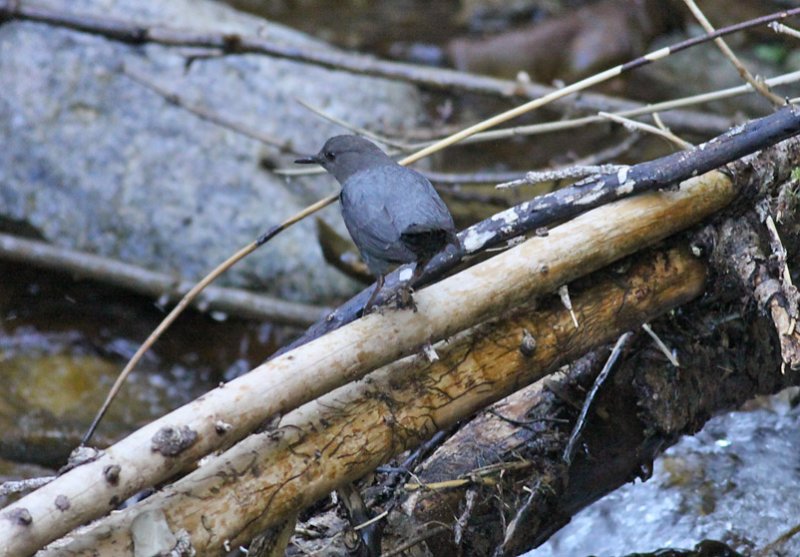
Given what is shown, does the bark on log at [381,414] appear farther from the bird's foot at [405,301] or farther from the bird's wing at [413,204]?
the bird's wing at [413,204]

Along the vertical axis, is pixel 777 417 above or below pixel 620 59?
below

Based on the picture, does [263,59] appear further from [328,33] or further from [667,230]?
[667,230]

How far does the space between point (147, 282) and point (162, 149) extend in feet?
3.95

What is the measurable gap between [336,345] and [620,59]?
6880 millimetres

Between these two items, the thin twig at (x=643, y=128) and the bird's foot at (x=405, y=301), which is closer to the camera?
the bird's foot at (x=405, y=301)

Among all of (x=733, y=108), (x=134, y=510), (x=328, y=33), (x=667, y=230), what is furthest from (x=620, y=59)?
(x=134, y=510)

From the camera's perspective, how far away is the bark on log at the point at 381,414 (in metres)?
2.12

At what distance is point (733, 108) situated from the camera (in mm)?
7605

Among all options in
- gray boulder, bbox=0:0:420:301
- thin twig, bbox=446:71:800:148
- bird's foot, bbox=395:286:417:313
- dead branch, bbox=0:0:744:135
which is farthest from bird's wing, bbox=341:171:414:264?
gray boulder, bbox=0:0:420:301

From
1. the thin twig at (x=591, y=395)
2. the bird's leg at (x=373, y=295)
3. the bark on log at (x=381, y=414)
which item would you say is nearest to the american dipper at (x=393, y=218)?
the bird's leg at (x=373, y=295)

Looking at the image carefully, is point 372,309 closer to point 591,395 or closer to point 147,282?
point 591,395

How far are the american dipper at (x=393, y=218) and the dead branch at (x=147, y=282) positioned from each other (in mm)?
2383

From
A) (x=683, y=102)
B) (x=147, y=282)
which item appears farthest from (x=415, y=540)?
(x=147, y=282)

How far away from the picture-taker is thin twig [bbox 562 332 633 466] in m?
2.86
